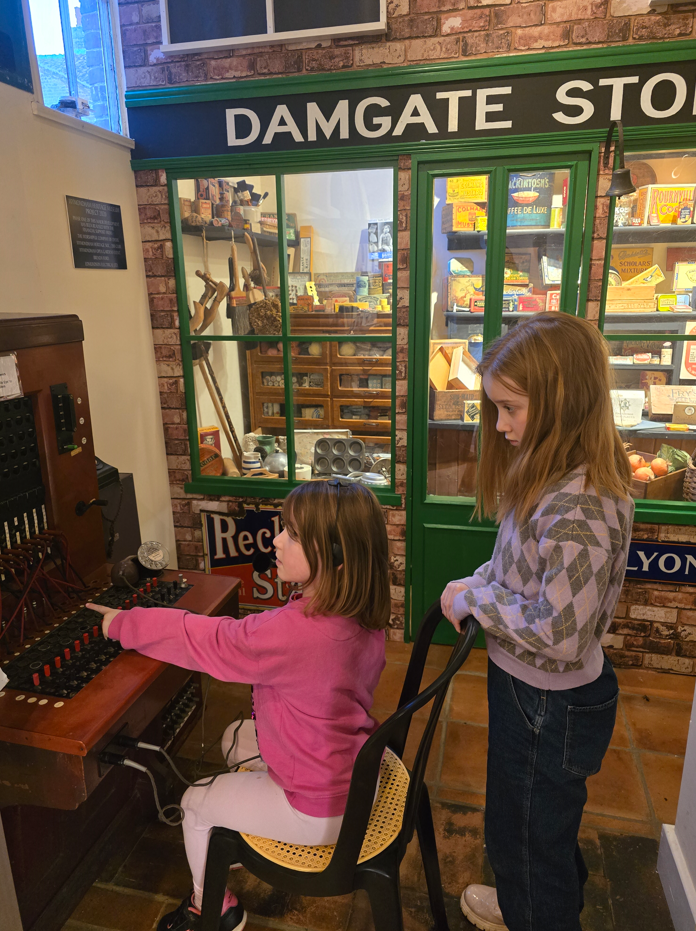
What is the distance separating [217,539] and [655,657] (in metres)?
2.05

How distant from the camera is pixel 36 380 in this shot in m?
1.45

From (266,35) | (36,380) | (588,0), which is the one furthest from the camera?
(266,35)

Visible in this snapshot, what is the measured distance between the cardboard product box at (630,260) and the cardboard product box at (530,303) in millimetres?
306

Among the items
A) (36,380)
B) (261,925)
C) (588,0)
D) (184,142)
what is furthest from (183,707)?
(588,0)

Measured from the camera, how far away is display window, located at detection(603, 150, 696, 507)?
2.45 meters

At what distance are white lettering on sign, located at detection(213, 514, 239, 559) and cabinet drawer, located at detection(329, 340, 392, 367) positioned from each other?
2.99 feet

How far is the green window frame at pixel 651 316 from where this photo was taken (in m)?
2.23

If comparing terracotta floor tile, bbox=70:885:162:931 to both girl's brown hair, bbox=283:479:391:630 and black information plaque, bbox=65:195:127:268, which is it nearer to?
girl's brown hair, bbox=283:479:391:630

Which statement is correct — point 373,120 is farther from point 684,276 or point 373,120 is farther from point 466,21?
point 684,276

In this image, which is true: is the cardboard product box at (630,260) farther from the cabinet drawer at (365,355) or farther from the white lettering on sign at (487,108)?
the cabinet drawer at (365,355)

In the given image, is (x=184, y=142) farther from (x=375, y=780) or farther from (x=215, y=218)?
(x=375, y=780)

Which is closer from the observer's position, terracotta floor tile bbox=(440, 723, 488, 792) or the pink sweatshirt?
the pink sweatshirt

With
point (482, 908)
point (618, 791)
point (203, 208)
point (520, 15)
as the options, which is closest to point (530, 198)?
point (520, 15)

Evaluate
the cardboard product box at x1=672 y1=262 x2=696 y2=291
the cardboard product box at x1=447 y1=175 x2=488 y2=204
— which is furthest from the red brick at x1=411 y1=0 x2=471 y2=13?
the cardboard product box at x1=672 y1=262 x2=696 y2=291
